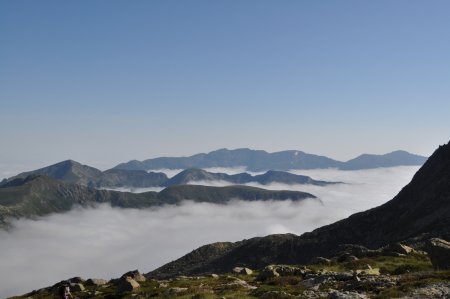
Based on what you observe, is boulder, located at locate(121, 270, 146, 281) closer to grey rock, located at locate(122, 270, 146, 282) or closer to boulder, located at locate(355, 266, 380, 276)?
grey rock, located at locate(122, 270, 146, 282)

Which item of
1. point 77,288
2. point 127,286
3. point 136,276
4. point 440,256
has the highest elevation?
point 440,256

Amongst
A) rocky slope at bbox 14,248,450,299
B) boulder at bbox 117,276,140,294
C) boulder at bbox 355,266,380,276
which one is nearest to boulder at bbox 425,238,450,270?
rocky slope at bbox 14,248,450,299

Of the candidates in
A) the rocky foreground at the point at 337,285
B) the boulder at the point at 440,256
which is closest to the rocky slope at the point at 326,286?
the rocky foreground at the point at 337,285

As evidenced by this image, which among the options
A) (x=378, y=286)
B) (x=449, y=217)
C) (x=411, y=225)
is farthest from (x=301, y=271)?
(x=411, y=225)

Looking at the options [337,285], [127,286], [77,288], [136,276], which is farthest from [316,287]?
[77,288]

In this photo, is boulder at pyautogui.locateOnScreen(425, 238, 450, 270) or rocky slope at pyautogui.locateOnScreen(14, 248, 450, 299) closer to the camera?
rocky slope at pyautogui.locateOnScreen(14, 248, 450, 299)

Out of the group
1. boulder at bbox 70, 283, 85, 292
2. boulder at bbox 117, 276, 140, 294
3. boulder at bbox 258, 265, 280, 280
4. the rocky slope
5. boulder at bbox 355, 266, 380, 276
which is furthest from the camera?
boulder at bbox 70, 283, 85, 292

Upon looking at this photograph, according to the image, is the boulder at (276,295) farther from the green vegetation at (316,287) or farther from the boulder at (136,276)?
the boulder at (136,276)

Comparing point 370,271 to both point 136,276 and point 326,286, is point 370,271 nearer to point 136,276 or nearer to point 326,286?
point 326,286

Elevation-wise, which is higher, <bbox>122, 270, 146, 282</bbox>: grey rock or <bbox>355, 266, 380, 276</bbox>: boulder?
<bbox>355, 266, 380, 276</bbox>: boulder

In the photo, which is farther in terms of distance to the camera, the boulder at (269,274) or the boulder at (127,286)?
the boulder at (269,274)

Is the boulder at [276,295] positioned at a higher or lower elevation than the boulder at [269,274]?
higher

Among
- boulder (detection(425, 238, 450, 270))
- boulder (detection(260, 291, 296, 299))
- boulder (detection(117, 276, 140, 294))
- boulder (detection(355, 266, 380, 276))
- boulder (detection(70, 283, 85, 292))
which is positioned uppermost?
boulder (detection(425, 238, 450, 270))

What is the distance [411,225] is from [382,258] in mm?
156900
